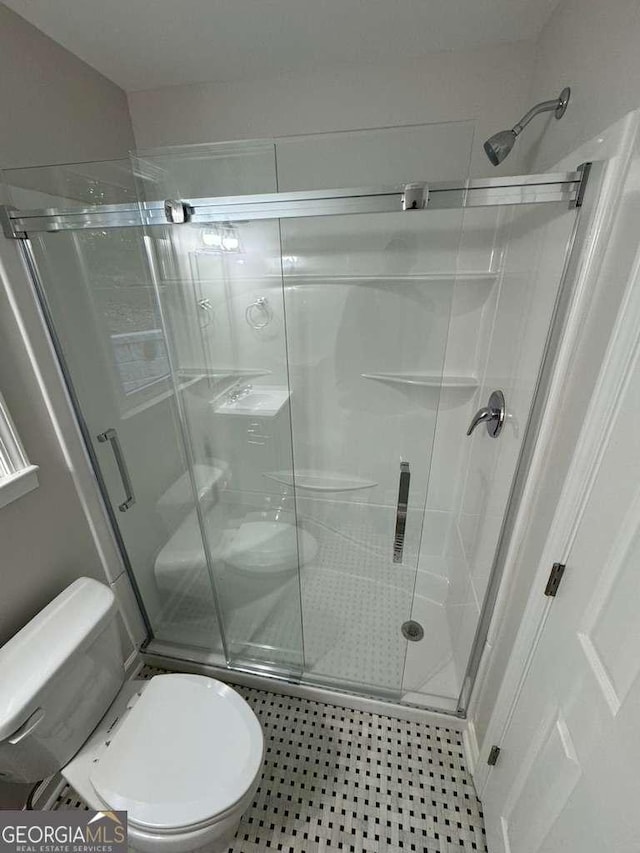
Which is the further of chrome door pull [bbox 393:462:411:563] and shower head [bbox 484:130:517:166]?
chrome door pull [bbox 393:462:411:563]

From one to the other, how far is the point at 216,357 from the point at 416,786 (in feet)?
6.30

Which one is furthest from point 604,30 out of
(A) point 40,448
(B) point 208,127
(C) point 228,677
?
(C) point 228,677

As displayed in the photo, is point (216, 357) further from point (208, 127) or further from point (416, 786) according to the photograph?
point (416, 786)

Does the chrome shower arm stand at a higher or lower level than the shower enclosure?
higher

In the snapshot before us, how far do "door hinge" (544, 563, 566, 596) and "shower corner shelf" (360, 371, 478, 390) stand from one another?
99cm

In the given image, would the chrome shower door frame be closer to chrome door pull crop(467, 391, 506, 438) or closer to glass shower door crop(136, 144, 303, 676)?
chrome door pull crop(467, 391, 506, 438)

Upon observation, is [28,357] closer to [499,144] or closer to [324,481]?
[324,481]

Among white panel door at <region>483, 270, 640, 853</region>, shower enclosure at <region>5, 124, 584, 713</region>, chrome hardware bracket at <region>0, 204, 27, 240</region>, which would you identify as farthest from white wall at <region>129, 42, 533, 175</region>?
white panel door at <region>483, 270, 640, 853</region>

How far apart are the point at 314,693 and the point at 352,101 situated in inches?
95.7

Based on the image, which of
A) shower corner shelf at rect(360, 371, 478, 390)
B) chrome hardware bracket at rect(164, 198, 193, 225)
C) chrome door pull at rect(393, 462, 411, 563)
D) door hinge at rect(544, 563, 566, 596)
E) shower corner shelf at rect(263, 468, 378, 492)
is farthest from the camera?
shower corner shelf at rect(263, 468, 378, 492)

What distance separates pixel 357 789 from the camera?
1202 millimetres

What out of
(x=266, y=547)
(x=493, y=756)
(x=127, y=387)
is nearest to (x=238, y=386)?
(x=127, y=387)

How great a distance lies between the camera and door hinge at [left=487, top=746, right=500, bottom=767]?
41.8 inches

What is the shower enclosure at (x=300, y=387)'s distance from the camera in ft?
3.97
